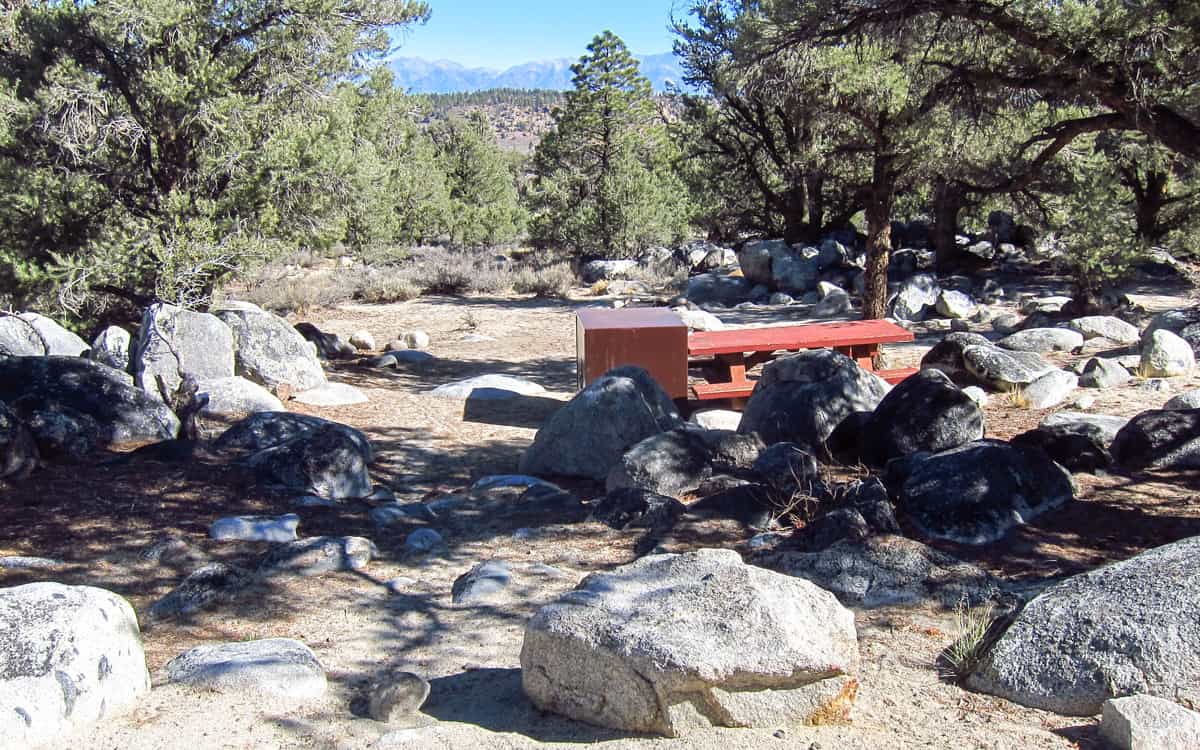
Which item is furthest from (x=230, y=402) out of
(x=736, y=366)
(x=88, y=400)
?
(x=736, y=366)

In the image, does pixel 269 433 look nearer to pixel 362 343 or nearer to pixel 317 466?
pixel 317 466

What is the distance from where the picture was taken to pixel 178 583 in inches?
191

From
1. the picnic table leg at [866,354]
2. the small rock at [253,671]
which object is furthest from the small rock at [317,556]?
the picnic table leg at [866,354]

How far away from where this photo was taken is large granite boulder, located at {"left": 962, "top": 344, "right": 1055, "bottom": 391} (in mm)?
9531

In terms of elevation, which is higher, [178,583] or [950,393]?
[950,393]

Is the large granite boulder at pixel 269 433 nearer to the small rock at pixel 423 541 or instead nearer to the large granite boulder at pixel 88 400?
the large granite boulder at pixel 88 400

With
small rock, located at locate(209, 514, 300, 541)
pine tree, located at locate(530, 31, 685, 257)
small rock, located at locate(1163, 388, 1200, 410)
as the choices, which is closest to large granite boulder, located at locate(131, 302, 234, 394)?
small rock, located at locate(209, 514, 300, 541)

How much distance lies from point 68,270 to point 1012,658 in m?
9.71

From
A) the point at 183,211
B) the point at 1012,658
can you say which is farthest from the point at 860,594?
the point at 183,211

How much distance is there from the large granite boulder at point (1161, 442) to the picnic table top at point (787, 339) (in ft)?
10.3

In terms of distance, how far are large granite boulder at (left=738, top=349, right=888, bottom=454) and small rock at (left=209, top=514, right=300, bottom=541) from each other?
3.37 m

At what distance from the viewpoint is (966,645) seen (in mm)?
3662

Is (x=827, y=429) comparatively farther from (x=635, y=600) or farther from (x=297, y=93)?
(x=297, y=93)

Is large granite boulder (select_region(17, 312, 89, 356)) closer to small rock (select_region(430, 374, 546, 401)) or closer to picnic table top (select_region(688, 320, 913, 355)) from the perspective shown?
small rock (select_region(430, 374, 546, 401))
